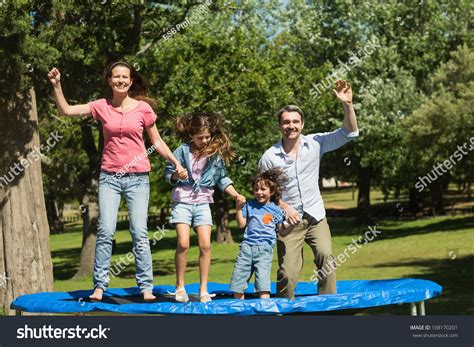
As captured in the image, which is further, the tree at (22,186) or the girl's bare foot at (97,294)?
the tree at (22,186)

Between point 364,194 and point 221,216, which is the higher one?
point 364,194

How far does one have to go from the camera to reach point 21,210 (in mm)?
12711

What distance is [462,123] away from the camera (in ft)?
107

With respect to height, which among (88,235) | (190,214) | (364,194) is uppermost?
(190,214)

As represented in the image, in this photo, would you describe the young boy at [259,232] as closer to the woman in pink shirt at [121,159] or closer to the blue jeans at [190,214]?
the blue jeans at [190,214]

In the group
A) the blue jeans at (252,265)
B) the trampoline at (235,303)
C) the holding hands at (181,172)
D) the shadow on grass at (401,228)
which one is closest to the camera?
the trampoline at (235,303)

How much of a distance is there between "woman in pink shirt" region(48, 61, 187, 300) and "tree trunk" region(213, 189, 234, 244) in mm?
30008

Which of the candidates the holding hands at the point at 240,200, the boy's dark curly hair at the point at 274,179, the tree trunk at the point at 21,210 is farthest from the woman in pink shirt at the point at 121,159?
the tree trunk at the point at 21,210

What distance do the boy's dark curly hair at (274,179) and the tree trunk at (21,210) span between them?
17.8 feet

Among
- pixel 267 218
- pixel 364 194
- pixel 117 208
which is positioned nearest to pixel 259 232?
pixel 267 218

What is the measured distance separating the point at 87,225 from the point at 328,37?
18.3 m

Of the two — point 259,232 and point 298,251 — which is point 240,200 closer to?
point 259,232

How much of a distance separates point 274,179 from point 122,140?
1.70m

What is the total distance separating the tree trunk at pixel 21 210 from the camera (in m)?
12.7
